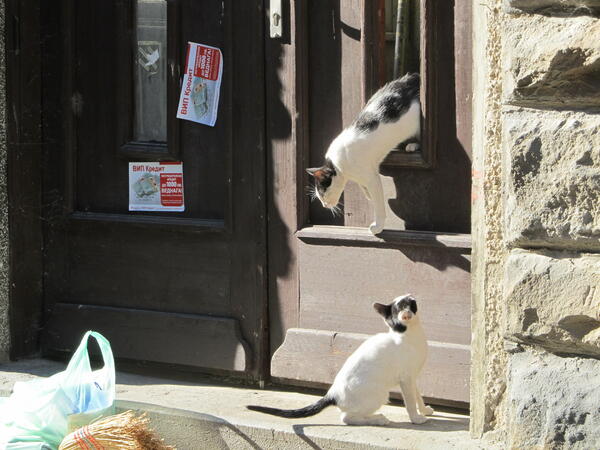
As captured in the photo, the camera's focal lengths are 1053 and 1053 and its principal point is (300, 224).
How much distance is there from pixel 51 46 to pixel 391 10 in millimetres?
1741

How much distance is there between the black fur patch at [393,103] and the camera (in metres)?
4.06

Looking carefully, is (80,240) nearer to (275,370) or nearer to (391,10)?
(275,370)

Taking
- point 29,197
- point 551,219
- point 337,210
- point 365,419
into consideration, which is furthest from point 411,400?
point 29,197

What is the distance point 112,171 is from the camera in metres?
4.93

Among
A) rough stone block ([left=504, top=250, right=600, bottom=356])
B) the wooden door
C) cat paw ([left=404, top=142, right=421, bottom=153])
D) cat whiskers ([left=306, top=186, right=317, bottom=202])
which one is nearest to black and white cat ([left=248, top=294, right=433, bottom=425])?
the wooden door

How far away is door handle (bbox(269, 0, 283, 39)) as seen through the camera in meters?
4.39

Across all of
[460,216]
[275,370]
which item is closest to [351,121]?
[460,216]

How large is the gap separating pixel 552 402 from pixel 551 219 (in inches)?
20.1

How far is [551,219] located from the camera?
2.85 m

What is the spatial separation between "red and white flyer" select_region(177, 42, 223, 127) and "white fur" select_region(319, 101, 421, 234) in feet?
2.44

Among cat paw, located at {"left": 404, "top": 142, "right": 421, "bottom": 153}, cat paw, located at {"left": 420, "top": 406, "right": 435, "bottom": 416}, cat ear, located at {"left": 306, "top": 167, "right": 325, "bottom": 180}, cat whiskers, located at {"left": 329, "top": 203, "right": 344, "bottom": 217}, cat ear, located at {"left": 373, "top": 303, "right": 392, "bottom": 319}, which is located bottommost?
cat paw, located at {"left": 420, "top": 406, "right": 435, "bottom": 416}

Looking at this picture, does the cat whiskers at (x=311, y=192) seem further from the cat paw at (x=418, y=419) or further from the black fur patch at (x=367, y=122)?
the cat paw at (x=418, y=419)

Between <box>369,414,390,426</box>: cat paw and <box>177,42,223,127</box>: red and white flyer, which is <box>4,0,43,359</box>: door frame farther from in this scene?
<box>369,414,390,426</box>: cat paw

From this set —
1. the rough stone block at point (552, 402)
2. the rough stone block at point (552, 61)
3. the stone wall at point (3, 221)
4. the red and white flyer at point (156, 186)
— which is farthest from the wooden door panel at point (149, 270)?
the rough stone block at point (552, 61)
